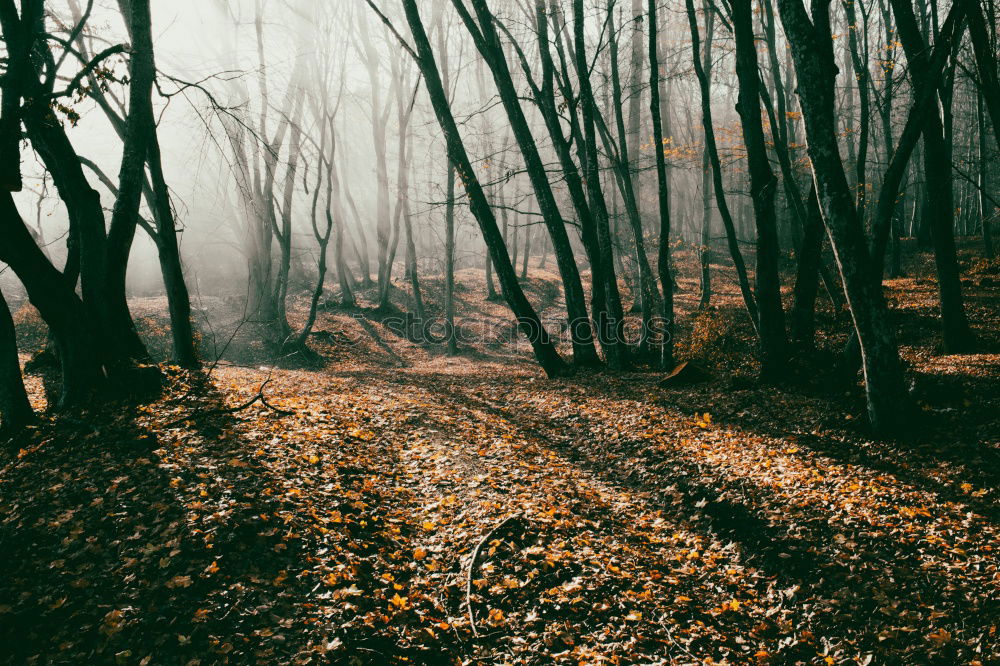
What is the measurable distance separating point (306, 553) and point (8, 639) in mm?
1870

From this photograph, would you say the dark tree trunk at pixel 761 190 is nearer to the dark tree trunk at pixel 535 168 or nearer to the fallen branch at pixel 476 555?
the dark tree trunk at pixel 535 168

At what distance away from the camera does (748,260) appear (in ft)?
89.0

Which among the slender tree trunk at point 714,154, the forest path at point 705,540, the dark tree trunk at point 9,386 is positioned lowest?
the forest path at point 705,540

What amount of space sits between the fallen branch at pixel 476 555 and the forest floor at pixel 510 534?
1.8 inches

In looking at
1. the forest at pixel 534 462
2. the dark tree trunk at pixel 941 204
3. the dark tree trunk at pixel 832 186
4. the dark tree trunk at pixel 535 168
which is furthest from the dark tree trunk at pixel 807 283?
the dark tree trunk at pixel 535 168

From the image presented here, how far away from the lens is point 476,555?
4723mm

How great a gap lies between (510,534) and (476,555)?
449mm

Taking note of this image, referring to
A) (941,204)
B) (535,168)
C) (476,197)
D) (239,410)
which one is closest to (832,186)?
(941,204)

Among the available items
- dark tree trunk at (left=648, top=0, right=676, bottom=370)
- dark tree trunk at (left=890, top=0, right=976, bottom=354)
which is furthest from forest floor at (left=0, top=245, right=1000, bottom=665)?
dark tree trunk at (left=648, top=0, right=676, bottom=370)

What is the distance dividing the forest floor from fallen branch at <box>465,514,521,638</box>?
0.05 metres

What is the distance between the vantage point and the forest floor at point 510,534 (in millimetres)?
3729

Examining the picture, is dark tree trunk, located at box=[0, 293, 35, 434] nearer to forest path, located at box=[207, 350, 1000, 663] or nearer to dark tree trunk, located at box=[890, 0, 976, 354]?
forest path, located at box=[207, 350, 1000, 663]

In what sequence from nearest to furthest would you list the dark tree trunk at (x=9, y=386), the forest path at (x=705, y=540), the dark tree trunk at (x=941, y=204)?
the forest path at (x=705, y=540) → the dark tree trunk at (x=9, y=386) → the dark tree trunk at (x=941, y=204)

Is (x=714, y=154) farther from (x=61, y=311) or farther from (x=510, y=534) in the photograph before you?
(x=61, y=311)
